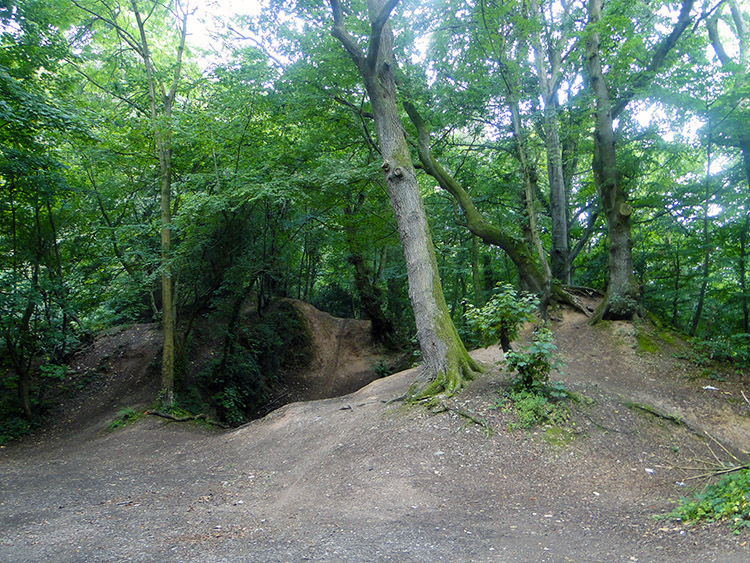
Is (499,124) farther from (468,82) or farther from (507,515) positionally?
(507,515)

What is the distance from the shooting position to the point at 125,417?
9.15 metres

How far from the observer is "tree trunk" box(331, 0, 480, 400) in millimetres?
6469

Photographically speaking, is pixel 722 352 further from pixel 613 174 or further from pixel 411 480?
pixel 411 480

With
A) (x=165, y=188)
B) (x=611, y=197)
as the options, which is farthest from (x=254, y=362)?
(x=611, y=197)

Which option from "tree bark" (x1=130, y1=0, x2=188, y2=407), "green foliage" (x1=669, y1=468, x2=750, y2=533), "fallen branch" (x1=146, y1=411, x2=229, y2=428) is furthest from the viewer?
"tree bark" (x1=130, y1=0, x2=188, y2=407)

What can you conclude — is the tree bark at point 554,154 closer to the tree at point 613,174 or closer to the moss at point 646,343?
the tree at point 613,174

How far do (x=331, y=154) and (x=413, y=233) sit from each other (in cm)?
509

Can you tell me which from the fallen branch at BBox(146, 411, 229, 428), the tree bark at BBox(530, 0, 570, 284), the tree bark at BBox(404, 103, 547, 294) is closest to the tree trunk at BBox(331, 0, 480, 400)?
the tree bark at BBox(404, 103, 547, 294)

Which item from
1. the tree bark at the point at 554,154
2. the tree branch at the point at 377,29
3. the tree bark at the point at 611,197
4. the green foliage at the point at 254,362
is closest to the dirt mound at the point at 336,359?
the green foliage at the point at 254,362

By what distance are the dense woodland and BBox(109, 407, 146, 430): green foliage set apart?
0.60 metres

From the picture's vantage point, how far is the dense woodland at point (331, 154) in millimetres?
7891

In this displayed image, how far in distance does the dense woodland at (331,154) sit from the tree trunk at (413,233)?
4cm

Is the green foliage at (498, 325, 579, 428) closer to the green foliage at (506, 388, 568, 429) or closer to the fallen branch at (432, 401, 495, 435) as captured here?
the green foliage at (506, 388, 568, 429)

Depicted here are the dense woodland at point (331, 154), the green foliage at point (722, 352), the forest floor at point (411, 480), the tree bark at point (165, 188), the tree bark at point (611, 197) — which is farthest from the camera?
the tree bark at point (165, 188)
